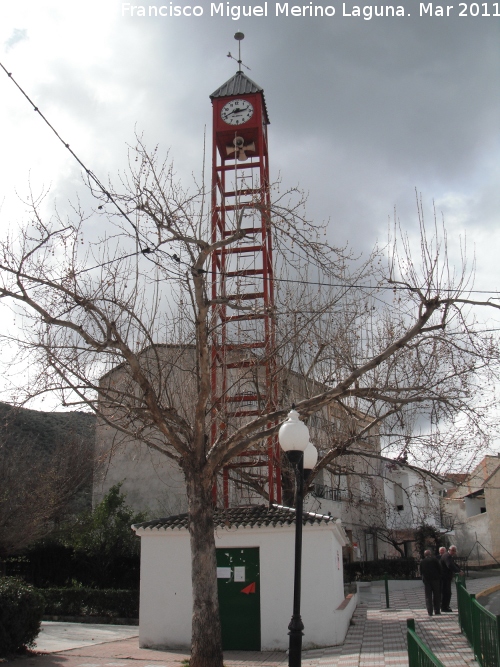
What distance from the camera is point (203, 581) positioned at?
30.7 ft

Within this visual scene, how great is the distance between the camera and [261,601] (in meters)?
13.1

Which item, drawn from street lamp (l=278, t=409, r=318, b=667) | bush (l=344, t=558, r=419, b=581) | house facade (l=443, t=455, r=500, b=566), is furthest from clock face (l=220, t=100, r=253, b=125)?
house facade (l=443, t=455, r=500, b=566)

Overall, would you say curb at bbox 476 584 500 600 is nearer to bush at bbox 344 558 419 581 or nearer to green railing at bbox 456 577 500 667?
bush at bbox 344 558 419 581

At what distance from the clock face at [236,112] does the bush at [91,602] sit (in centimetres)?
1583

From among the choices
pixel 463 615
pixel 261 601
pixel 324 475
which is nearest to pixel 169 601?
pixel 261 601

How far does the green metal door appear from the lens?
13.0 metres

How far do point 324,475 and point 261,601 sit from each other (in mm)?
19113

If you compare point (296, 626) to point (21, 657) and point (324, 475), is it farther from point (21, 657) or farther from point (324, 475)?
point (324, 475)

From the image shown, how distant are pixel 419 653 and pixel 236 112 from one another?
19.3 meters

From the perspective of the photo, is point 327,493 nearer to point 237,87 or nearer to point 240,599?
point 240,599

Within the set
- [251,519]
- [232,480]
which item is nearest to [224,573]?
[251,519]

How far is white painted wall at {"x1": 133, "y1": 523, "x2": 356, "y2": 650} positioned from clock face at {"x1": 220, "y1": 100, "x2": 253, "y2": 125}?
13647mm

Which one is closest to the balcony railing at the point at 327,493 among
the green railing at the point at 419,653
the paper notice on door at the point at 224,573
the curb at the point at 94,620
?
the curb at the point at 94,620

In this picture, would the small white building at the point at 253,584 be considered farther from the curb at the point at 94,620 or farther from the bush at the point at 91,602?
the bush at the point at 91,602
